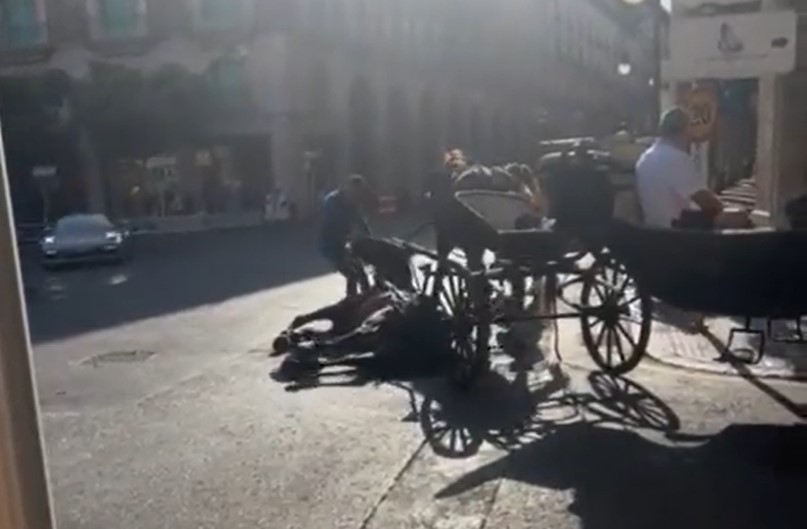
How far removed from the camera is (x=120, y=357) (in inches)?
358

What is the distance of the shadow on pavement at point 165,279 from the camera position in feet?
40.8

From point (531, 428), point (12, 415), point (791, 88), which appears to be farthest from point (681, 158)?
point (791, 88)

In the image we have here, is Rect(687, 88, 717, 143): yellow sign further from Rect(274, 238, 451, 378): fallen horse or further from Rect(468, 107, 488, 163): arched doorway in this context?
Rect(468, 107, 488, 163): arched doorway

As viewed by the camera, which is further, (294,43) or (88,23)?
(294,43)

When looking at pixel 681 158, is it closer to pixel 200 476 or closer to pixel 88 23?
pixel 200 476

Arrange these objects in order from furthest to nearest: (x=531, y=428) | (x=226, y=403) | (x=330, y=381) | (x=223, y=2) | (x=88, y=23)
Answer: (x=223, y=2) → (x=88, y=23) → (x=330, y=381) → (x=226, y=403) → (x=531, y=428)

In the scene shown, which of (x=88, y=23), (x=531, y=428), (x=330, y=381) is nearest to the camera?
(x=531, y=428)

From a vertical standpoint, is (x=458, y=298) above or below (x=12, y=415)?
below

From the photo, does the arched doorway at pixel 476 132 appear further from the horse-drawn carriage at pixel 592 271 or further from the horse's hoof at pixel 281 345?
the horse-drawn carriage at pixel 592 271

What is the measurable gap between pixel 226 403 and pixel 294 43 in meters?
23.0

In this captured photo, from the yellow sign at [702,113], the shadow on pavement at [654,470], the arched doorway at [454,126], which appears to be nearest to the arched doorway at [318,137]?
the arched doorway at [454,126]

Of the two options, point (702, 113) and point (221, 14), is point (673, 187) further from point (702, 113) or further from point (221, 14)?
point (221, 14)

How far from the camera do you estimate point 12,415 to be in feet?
3.92

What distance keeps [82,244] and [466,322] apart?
53.2ft
